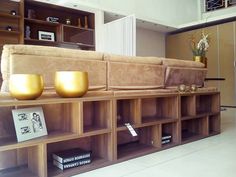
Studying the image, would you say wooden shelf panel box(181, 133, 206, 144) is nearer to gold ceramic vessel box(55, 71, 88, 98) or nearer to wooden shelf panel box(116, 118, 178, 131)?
wooden shelf panel box(116, 118, 178, 131)

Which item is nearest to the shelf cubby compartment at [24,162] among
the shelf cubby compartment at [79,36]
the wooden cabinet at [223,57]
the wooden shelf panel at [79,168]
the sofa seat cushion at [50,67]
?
the wooden shelf panel at [79,168]

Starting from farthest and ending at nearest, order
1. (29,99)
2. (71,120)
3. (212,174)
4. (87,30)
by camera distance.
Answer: (87,30) → (71,120) → (212,174) → (29,99)

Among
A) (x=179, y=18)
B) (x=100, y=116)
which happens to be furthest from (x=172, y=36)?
(x=100, y=116)

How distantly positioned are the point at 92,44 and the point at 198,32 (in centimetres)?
306

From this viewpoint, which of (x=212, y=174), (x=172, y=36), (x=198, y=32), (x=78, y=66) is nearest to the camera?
(x=212, y=174)

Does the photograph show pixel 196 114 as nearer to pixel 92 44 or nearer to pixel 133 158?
pixel 133 158

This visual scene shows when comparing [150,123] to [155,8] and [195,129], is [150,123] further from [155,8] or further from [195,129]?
[155,8]

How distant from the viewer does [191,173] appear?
150cm

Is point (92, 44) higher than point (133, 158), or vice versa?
point (92, 44)

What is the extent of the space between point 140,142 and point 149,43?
211 inches

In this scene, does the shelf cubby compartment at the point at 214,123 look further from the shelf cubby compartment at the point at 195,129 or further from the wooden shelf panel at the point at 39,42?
the wooden shelf panel at the point at 39,42

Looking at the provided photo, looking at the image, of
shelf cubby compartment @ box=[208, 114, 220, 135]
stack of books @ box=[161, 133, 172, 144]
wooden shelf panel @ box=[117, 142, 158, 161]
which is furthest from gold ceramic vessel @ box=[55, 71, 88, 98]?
shelf cubby compartment @ box=[208, 114, 220, 135]

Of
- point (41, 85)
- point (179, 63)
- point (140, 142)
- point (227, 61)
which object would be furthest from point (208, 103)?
point (227, 61)

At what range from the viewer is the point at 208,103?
278 cm
